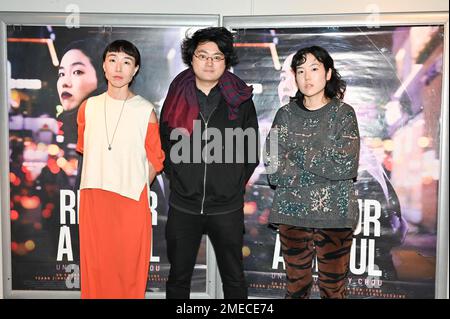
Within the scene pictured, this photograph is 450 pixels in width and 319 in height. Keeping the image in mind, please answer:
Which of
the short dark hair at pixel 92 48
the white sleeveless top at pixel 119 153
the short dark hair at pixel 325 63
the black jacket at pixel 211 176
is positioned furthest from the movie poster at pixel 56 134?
the short dark hair at pixel 325 63

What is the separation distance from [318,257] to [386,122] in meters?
0.82

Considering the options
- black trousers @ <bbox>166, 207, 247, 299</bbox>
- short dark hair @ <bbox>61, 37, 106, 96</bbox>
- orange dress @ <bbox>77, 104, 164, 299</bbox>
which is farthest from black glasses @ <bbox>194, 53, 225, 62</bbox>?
black trousers @ <bbox>166, 207, 247, 299</bbox>

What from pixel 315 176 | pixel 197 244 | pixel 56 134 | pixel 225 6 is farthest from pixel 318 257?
pixel 56 134

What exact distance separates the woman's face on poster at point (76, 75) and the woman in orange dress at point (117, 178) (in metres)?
0.16

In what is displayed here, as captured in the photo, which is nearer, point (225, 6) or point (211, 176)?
point (211, 176)

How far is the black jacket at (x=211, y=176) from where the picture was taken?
2379 millimetres

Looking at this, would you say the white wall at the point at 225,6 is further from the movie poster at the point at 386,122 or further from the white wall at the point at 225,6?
the movie poster at the point at 386,122

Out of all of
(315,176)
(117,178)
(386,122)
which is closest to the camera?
(315,176)

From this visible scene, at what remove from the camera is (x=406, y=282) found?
2684mm

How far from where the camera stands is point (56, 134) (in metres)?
2.72

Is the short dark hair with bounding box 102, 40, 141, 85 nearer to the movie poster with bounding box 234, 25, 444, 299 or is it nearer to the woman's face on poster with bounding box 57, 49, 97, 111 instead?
the woman's face on poster with bounding box 57, 49, 97, 111

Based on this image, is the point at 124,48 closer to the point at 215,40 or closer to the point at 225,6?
the point at 215,40

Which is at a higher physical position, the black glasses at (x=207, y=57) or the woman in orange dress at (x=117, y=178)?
the black glasses at (x=207, y=57)
